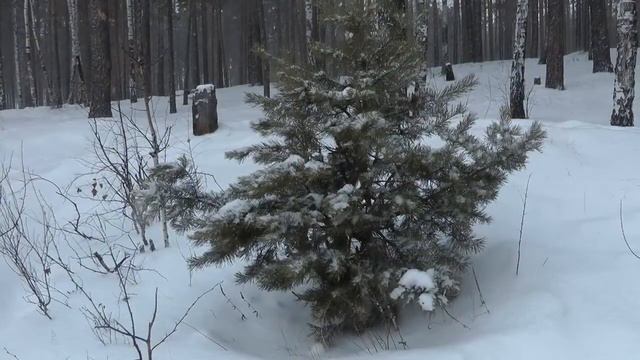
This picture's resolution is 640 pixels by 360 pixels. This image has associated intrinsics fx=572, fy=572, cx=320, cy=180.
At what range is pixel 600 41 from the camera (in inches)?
Answer: 689

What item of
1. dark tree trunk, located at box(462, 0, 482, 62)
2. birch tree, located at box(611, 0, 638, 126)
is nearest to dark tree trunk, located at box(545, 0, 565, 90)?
birch tree, located at box(611, 0, 638, 126)

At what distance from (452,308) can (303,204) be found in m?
1.33

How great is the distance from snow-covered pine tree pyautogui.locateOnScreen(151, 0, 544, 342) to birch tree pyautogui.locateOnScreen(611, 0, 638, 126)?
6.12m

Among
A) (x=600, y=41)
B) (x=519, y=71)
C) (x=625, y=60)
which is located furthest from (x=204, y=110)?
(x=600, y=41)

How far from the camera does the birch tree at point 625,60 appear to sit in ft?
28.7

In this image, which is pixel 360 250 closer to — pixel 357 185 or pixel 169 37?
pixel 357 185

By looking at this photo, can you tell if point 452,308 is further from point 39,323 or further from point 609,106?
point 609,106

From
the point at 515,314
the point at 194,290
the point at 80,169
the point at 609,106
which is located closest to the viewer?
the point at 515,314

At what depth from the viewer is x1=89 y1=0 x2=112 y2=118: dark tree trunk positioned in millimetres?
12594

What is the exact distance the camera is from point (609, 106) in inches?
520

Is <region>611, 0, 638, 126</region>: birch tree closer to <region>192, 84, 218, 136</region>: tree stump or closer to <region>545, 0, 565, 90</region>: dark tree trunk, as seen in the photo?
<region>545, 0, 565, 90</region>: dark tree trunk

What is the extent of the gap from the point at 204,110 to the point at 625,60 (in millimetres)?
6624

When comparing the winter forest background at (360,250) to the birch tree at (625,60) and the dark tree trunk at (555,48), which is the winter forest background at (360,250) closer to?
the birch tree at (625,60)

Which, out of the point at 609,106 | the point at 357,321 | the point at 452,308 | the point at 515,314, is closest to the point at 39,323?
the point at 357,321
